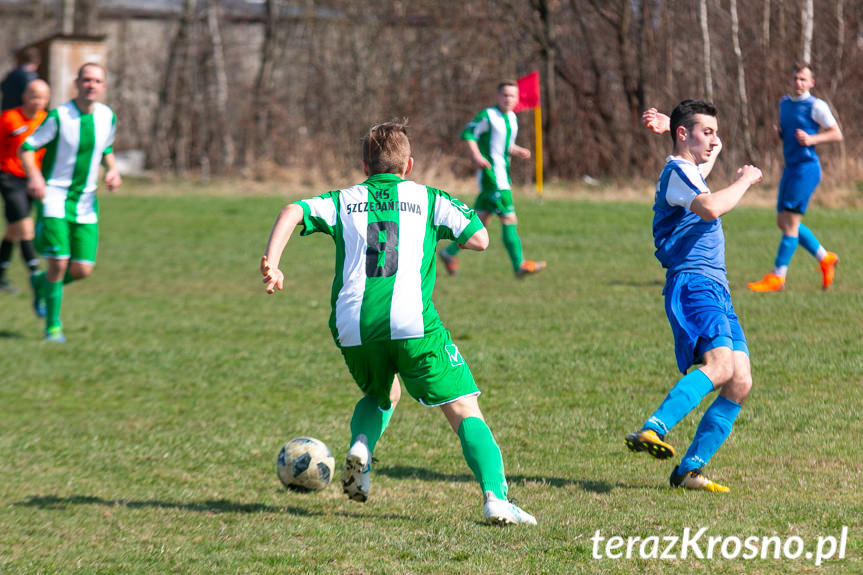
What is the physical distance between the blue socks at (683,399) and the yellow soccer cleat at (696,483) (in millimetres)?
391

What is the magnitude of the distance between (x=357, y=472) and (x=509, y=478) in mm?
1135

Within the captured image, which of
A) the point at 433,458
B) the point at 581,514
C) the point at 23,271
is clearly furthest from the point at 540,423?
the point at 23,271

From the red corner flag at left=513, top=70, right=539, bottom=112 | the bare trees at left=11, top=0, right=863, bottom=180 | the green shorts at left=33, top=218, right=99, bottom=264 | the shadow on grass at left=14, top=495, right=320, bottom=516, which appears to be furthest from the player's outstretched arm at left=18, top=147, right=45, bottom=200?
the bare trees at left=11, top=0, right=863, bottom=180

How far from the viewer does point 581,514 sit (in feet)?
15.5

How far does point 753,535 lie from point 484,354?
470 centimetres

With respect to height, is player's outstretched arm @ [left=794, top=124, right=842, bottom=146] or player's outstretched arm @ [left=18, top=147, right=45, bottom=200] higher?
player's outstretched arm @ [left=794, top=124, right=842, bottom=146]

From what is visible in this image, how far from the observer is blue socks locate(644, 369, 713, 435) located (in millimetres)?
4789

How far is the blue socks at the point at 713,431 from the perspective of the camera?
503 centimetres

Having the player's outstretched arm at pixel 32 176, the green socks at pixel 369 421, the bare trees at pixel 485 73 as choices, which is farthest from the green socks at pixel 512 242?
the bare trees at pixel 485 73

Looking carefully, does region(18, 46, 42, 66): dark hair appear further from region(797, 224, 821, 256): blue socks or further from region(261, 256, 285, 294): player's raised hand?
region(261, 256, 285, 294): player's raised hand

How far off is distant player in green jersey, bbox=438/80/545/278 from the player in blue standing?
290 inches

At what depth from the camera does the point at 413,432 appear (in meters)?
6.71

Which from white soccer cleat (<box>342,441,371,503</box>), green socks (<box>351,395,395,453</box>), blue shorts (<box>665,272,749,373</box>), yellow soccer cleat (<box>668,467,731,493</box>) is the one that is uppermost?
blue shorts (<box>665,272,749,373</box>)

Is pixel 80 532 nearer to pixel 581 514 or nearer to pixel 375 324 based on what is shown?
pixel 375 324
